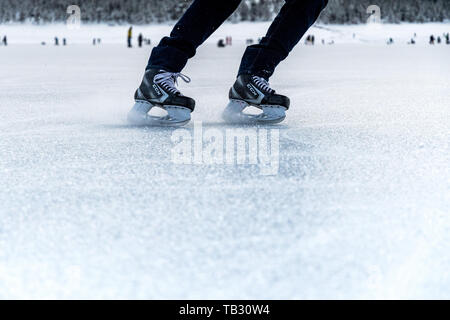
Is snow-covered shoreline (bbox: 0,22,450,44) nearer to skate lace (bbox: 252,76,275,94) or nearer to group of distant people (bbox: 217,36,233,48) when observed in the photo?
group of distant people (bbox: 217,36,233,48)

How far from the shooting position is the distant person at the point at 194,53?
71.7 inches

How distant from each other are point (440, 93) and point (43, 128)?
71.4 inches

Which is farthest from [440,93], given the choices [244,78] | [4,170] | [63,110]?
[4,170]

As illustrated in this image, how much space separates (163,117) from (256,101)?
0.94 feet

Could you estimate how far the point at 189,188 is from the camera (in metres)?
1.02

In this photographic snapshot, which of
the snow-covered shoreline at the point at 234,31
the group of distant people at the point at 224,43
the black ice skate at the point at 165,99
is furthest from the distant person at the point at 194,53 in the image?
the snow-covered shoreline at the point at 234,31

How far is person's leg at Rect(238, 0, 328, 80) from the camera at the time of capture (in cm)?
189

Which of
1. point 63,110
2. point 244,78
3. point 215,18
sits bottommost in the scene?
point 63,110

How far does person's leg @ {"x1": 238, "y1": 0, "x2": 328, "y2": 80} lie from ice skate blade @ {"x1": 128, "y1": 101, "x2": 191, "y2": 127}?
243 mm

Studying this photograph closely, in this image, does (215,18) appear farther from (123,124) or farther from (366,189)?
(366,189)

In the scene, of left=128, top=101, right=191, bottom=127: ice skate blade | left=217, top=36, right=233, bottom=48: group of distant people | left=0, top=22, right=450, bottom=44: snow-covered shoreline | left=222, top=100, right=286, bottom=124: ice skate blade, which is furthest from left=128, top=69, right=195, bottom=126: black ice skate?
left=0, top=22, right=450, bottom=44: snow-covered shoreline

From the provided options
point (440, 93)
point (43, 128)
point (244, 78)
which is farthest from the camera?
point (440, 93)

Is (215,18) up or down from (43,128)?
up

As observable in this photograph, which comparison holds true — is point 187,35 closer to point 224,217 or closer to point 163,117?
point 163,117
